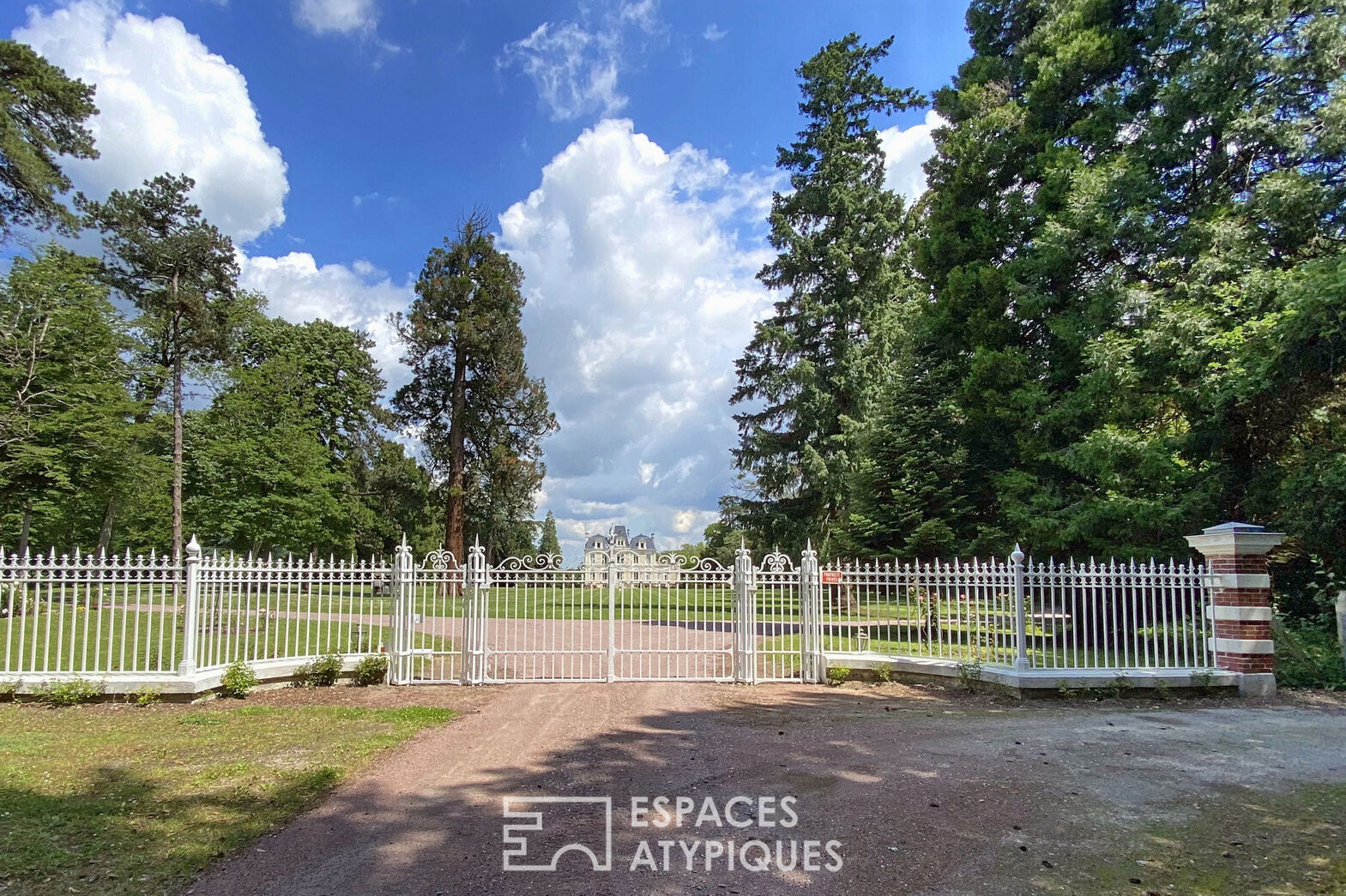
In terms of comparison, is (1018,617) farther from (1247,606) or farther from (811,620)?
(1247,606)

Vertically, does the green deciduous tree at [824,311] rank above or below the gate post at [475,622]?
above

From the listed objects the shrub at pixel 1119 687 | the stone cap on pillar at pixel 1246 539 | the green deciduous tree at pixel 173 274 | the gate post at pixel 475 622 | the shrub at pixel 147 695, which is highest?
the green deciduous tree at pixel 173 274

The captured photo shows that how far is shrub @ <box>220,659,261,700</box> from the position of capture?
9.18m

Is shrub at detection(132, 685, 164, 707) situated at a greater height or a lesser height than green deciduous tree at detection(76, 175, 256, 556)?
lesser

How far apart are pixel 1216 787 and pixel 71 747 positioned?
9729 millimetres

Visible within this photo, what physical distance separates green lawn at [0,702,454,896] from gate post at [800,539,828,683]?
504 cm

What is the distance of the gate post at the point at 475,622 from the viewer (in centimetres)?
1013

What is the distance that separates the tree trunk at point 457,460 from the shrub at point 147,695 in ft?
60.9

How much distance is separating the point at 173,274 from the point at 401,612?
43.1ft

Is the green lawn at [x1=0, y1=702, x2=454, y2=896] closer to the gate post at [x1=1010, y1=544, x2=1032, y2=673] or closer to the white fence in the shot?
the white fence

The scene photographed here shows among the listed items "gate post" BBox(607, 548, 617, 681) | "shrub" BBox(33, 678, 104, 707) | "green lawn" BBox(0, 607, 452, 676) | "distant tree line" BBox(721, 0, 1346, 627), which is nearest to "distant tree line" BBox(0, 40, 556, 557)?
"green lawn" BBox(0, 607, 452, 676)

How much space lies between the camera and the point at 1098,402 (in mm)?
13844

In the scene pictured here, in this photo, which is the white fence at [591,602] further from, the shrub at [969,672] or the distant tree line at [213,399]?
the distant tree line at [213,399]

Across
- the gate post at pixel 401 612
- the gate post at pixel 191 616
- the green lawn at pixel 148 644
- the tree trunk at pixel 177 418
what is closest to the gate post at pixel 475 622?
the green lawn at pixel 148 644
